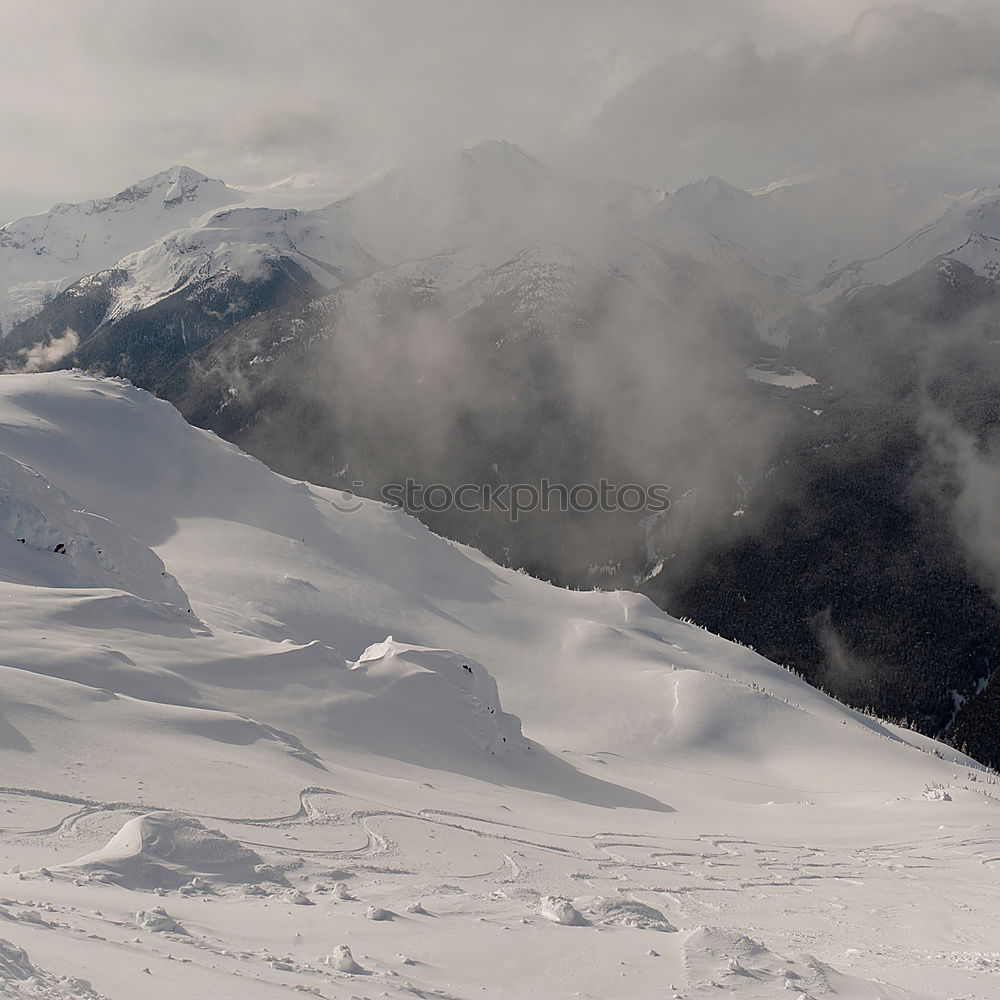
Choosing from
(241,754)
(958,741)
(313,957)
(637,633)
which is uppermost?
(313,957)

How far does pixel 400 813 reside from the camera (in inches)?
774

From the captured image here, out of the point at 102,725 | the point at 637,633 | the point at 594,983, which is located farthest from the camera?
the point at 637,633

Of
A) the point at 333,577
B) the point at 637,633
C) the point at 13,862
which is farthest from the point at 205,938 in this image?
the point at 637,633

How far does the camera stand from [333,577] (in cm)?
6203

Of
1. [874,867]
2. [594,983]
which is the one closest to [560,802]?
[874,867]

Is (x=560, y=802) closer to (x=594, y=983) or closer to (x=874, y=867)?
(x=874, y=867)

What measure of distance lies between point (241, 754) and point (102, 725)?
10.7ft

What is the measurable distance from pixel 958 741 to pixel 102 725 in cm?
21909

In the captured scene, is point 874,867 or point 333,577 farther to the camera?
point 333,577

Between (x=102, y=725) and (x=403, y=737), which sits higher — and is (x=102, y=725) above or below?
above

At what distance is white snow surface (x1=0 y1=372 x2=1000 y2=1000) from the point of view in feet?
35.9

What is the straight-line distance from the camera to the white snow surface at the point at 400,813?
10953 millimetres

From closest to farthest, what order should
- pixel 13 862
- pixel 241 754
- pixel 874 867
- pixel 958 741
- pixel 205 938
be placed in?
pixel 205 938 → pixel 13 862 → pixel 241 754 → pixel 874 867 → pixel 958 741

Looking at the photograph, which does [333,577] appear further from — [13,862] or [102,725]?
[13,862]
